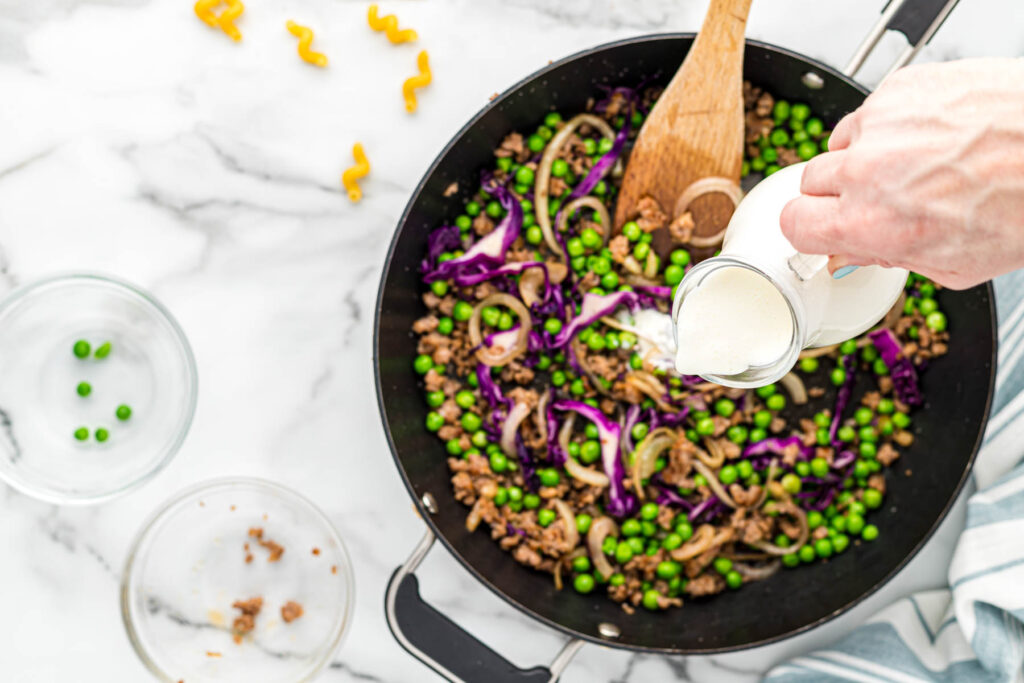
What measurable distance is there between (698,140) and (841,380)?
0.92 metres

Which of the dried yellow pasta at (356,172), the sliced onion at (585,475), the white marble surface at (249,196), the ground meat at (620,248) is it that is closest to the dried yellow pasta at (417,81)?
the white marble surface at (249,196)

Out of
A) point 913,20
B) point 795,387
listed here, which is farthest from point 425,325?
point 913,20

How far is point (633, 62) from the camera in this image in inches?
104

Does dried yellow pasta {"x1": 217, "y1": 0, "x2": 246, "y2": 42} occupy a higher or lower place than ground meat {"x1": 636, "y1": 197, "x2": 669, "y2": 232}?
lower

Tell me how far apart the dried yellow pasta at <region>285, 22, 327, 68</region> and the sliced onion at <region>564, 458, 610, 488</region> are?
1.47 metres

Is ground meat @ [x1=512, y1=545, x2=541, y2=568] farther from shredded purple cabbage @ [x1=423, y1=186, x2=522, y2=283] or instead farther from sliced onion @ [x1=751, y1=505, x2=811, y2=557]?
shredded purple cabbage @ [x1=423, y1=186, x2=522, y2=283]

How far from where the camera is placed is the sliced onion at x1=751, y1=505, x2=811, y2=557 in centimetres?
284

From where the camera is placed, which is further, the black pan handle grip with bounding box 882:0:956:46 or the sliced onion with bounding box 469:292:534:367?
the sliced onion with bounding box 469:292:534:367

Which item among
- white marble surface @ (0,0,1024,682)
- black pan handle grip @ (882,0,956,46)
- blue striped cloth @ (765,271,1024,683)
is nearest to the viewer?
black pan handle grip @ (882,0,956,46)

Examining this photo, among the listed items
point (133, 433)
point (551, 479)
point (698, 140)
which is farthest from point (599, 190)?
point (133, 433)

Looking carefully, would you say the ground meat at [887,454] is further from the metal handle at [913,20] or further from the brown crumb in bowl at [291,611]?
the brown crumb in bowl at [291,611]

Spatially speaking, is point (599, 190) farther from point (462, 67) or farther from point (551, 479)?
point (551, 479)

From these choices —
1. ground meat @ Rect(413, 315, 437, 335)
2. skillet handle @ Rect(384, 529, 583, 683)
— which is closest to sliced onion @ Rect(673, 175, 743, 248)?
ground meat @ Rect(413, 315, 437, 335)

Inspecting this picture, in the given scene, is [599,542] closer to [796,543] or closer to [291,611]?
[796,543]
